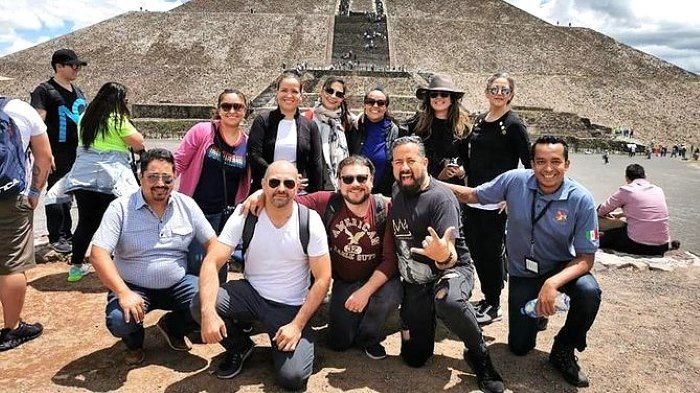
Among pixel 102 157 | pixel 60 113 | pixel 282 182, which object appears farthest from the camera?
pixel 60 113

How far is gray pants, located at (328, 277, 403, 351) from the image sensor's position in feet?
12.2

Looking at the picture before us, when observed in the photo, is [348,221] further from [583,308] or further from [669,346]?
[669,346]

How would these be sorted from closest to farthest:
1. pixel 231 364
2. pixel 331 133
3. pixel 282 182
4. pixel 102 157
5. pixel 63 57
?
1. pixel 282 182
2. pixel 231 364
3. pixel 331 133
4. pixel 102 157
5. pixel 63 57

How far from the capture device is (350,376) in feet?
11.6

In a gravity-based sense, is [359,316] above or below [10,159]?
below

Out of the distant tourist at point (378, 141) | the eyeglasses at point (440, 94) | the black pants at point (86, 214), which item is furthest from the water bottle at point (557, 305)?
the black pants at point (86, 214)

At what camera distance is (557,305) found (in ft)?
11.6

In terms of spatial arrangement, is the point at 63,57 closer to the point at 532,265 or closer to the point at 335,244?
the point at 335,244

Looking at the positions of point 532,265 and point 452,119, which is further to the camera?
point 452,119

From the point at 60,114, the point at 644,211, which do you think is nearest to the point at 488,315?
the point at 644,211

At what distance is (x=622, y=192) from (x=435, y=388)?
4.25 metres

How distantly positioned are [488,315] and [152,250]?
271cm

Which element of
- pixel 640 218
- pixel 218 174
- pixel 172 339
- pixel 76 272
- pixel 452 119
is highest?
pixel 452 119

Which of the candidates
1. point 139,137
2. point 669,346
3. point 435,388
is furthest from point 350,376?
point 139,137
